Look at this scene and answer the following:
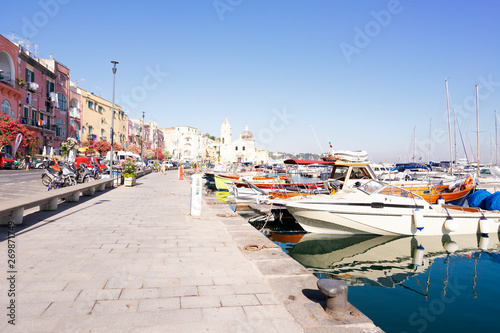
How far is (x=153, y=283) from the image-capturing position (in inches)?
164

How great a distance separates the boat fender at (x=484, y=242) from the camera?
34.5ft

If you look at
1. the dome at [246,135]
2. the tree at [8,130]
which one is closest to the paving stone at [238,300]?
the tree at [8,130]

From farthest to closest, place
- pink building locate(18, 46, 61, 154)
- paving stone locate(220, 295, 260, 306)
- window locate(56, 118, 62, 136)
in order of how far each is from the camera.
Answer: window locate(56, 118, 62, 136)
pink building locate(18, 46, 61, 154)
paving stone locate(220, 295, 260, 306)

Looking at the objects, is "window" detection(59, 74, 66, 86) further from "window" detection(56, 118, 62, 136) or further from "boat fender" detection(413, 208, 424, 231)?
"boat fender" detection(413, 208, 424, 231)

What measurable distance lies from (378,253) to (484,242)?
4650 mm

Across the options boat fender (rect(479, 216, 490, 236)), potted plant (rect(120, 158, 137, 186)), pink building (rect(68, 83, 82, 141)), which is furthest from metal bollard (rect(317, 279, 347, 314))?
pink building (rect(68, 83, 82, 141))

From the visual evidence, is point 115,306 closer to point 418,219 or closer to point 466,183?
point 418,219

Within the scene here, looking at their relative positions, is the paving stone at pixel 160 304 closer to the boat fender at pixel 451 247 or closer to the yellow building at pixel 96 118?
the boat fender at pixel 451 247

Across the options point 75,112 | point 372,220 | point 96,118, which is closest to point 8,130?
point 75,112

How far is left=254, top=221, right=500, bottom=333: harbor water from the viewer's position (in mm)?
5539

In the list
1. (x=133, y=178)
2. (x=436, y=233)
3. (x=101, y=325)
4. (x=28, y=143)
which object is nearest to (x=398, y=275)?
(x=436, y=233)

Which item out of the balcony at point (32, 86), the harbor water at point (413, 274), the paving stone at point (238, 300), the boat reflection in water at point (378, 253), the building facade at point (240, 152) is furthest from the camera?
the building facade at point (240, 152)

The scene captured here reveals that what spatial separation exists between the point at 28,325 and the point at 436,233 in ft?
39.5

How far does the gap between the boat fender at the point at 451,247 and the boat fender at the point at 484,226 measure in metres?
1.44
